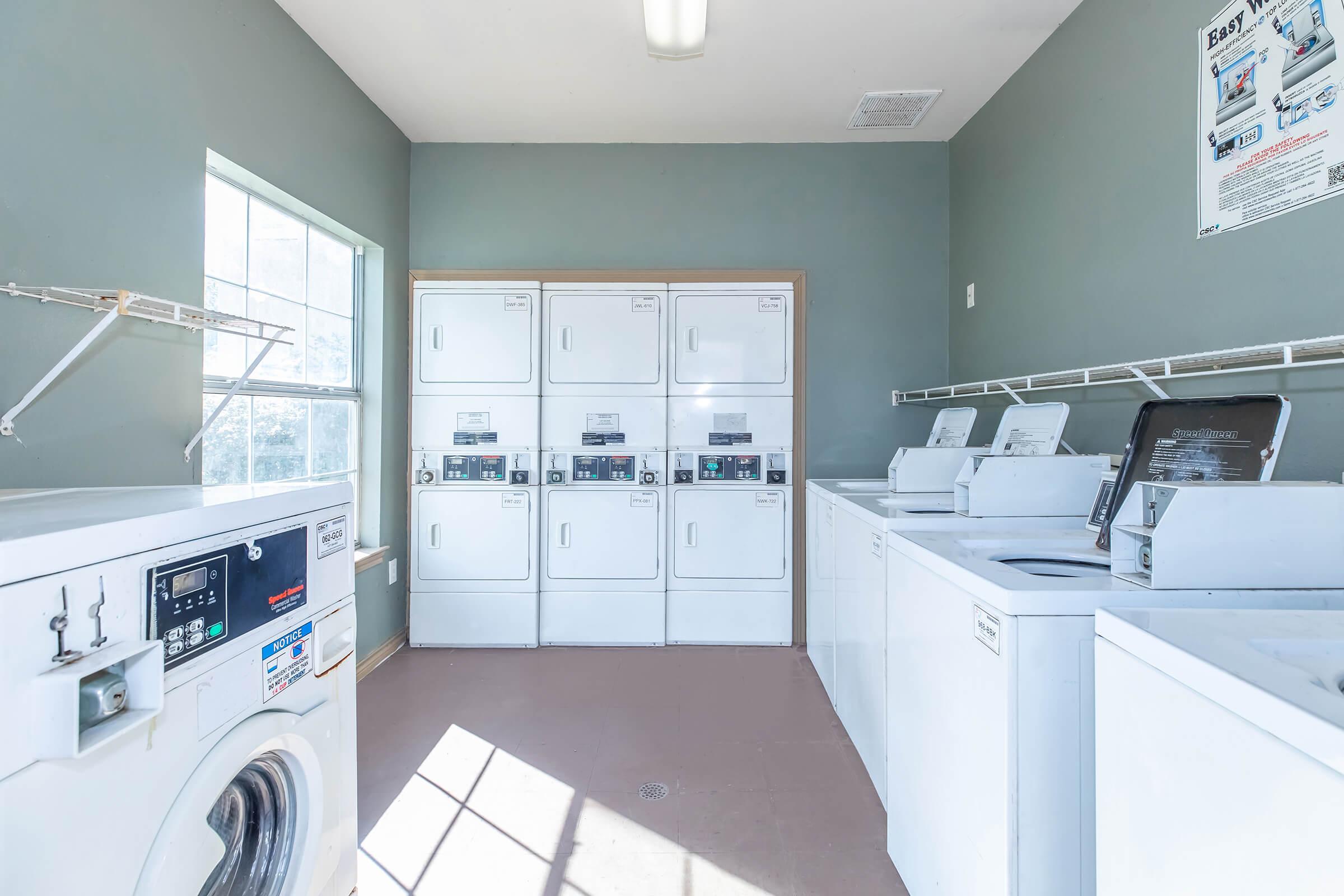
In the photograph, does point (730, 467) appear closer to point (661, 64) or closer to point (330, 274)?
point (661, 64)

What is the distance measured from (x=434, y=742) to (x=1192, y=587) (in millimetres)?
2330

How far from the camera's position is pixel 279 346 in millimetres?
2311

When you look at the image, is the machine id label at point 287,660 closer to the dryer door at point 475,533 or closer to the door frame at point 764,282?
the dryer door at point 475,533

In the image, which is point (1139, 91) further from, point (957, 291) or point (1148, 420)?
point (957, 291)

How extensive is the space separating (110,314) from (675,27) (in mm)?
2011

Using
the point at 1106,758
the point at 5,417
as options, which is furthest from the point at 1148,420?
the point at 5,417

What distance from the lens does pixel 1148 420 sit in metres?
1.52

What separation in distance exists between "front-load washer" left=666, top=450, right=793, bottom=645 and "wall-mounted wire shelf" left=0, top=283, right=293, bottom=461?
200cm

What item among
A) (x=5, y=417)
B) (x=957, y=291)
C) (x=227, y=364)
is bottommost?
(x=5, y=417)

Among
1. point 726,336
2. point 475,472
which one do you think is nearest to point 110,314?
point 475,472

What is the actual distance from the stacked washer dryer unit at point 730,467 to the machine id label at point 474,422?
0.98 metres

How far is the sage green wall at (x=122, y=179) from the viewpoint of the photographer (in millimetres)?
1322

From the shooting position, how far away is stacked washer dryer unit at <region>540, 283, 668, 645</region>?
312 centimetres

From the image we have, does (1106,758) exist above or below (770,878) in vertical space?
above
